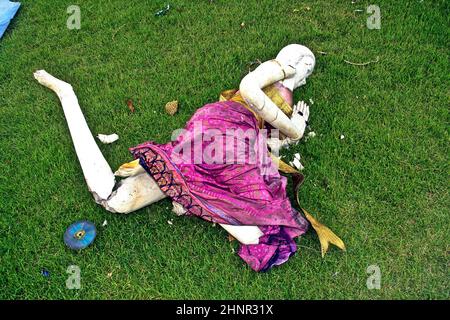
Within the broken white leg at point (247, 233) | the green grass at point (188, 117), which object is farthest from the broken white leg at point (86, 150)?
the broken white leg at point (247, 233)

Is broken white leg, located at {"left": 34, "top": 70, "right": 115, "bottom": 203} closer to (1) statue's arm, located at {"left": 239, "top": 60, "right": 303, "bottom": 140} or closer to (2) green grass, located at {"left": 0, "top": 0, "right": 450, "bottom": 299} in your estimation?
(2) green grass, located at {"left": 0, "top": 0, "right": 450, "bottom": 299}

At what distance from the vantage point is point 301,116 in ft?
11.9

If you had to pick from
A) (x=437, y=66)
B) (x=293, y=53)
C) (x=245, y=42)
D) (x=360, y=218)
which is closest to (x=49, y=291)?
(x=360, y=218)

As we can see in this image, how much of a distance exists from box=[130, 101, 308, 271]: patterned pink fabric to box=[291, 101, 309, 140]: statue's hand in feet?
1.61

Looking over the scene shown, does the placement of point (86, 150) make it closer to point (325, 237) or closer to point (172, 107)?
point (172, 107)

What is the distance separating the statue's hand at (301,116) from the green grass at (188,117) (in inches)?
6.8

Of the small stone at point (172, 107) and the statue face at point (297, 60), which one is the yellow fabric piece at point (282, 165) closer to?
the statue face at point (297, 60)

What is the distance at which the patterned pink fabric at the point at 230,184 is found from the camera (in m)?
3.00

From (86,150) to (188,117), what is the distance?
0.89m

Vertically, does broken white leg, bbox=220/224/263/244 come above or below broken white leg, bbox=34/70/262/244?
below

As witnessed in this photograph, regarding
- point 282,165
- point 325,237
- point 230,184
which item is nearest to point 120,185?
point 230,184

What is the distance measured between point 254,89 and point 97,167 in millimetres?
1220

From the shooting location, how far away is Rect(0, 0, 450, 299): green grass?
3.05m

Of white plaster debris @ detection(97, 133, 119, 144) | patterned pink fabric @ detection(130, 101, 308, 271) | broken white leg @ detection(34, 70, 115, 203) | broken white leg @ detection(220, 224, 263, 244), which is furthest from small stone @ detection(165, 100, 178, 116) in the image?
broken white leg @ detection(220, 224, 263, 244)
